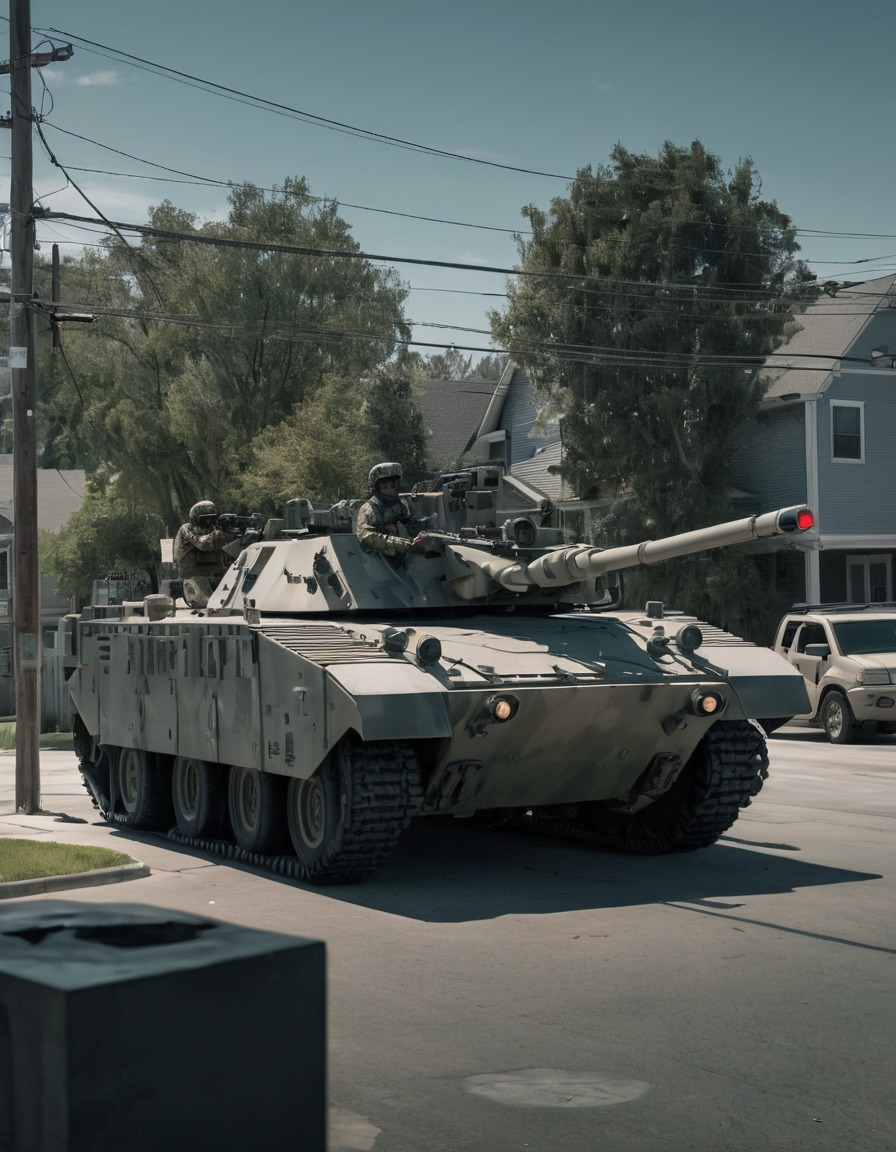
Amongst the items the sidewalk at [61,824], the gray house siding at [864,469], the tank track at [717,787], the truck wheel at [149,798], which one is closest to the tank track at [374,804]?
the sidewalk at [61,824]

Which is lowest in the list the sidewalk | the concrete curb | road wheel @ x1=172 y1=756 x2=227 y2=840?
the sidewalk

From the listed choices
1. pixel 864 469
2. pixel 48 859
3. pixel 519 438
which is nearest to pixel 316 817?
pixel 48 859

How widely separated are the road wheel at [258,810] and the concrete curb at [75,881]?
875mm

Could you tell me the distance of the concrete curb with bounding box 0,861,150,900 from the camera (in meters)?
10.4

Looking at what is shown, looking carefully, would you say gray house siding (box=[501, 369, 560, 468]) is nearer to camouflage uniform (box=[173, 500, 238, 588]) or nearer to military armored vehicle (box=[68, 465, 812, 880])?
camouflage uniform (box=[173, 500, 238, 588])

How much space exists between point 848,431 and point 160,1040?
32.2 meters

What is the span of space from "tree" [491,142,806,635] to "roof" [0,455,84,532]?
19060mm

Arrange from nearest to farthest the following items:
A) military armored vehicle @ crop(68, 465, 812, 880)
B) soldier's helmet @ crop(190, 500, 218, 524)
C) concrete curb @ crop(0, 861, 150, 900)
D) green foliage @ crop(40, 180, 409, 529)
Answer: military armored vehicle @ crop(68, 465, 812, 880) < concrete curb @ crop(0, 861, 150, 900) < soldier's helmet @ crop(190, 500, 218, 524) < green foliage @ crop(40, 180, 409, 529)

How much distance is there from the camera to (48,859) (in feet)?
37.1

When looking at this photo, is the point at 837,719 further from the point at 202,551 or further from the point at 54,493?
the point at 54,493

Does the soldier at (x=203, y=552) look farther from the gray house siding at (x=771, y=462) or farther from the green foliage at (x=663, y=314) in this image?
the gray house siding at (x=771, y=462)

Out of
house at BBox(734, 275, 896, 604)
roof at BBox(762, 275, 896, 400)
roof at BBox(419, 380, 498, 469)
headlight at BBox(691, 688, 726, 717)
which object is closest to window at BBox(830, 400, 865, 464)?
house at BBox(734, 275, 896, 604)

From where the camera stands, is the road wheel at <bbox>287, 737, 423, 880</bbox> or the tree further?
the tree

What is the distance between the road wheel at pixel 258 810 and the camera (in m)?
11.6
